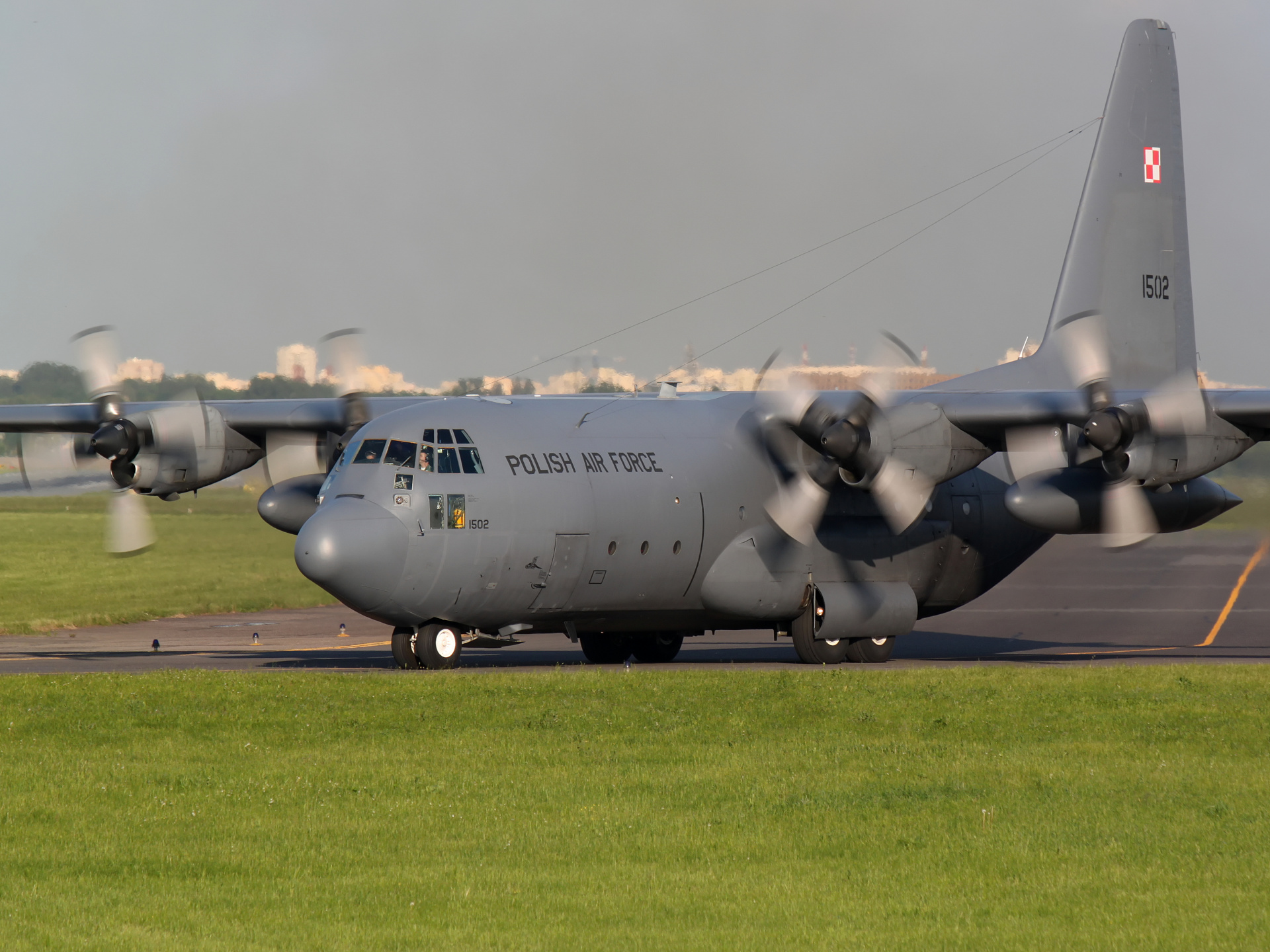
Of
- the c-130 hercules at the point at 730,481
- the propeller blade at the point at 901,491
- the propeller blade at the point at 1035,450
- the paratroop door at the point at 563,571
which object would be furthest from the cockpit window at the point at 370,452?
the propeller blade at the point at 1035,450

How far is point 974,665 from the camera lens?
2417 centimetres

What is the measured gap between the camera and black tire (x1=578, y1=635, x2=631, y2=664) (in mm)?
26125

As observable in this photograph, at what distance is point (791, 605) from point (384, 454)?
7262mm

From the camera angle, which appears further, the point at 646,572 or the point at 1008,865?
the point at 646,572

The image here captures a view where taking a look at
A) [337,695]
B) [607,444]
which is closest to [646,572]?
[607,444]

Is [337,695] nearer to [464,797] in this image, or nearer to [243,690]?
[243,690]

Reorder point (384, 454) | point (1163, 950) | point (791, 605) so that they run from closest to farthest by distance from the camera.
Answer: point (1163, 950)
point (384, 454)
point (791, 605)

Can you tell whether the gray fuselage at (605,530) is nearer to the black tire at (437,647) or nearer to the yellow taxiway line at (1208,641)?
the black tire at (437,647)

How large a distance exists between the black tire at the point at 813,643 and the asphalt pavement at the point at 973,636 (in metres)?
0.40

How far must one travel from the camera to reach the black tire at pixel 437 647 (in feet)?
70.4

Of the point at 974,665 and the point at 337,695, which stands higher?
the point at 337,695

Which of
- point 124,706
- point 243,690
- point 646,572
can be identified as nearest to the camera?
point 124,706

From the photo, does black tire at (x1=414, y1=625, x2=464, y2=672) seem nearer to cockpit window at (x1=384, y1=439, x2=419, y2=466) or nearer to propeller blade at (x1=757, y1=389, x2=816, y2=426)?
cockpit window at (x1=384, y1=439, x2=419, y2=466)

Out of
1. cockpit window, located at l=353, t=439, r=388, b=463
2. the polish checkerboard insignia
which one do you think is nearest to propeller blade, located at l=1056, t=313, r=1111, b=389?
the polish checkerboard insignia
